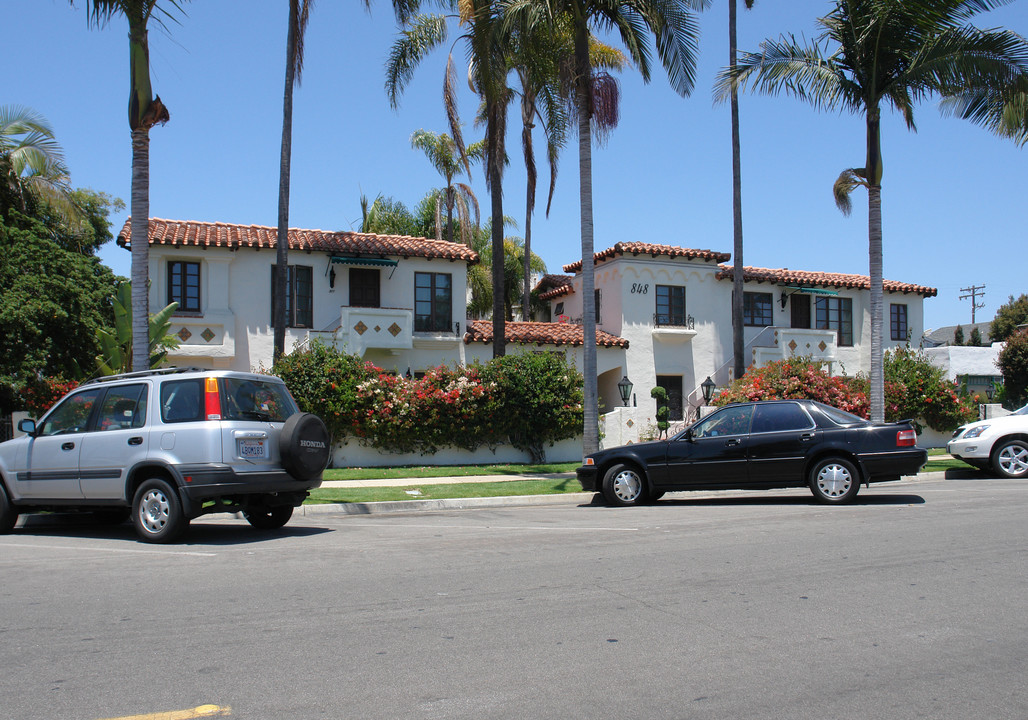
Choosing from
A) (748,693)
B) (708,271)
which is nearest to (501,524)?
(748,693)

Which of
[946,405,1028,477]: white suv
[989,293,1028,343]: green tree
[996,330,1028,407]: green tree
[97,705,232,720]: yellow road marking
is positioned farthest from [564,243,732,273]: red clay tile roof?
[989,293,1028,343]: green tree

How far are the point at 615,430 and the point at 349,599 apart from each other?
16.3 metres

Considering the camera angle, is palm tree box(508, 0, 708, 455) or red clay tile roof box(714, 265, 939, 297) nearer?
palm tree box(508, 0, 708, 455)

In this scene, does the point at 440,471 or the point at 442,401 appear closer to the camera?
the point at 440,471

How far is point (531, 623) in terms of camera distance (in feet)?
18.6

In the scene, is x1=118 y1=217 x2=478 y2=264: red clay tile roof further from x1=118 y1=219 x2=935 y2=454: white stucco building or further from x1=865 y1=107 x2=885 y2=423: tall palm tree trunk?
x1=865 y1=107 x2=885 y2=423: tall palm tree trunk

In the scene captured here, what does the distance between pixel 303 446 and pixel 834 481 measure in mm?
7432

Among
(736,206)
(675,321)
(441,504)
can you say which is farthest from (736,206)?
(441,504)

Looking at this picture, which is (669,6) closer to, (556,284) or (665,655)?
(665,655)

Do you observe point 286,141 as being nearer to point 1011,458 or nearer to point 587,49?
point 587,49

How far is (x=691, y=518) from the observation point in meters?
10.9

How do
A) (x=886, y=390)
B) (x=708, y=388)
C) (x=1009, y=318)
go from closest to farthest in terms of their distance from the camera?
(x=886, y=390), (x=708, y=388), (x=1009, y=318)

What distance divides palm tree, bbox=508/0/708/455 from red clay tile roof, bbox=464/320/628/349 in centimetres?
945

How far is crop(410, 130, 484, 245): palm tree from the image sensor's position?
3522 centimetres
